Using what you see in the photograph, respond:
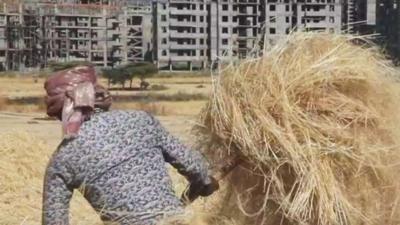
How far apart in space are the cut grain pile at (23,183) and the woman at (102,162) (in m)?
1.37

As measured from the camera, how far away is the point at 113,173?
2418 millimetres

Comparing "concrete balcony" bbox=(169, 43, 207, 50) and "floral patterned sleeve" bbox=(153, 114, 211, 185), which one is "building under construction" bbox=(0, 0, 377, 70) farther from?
"floral patterned sleeve" bbox=(153, 114, 211, 185)

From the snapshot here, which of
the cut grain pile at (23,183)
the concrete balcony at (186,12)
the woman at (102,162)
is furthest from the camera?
the concrete balcony at (186,12)

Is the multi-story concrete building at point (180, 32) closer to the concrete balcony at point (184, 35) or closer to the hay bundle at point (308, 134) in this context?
the concrete balcony at point (184, 35)

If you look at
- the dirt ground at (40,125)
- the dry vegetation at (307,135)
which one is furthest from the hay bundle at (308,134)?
the dirt ground at (40,125)

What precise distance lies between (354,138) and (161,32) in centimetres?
4896

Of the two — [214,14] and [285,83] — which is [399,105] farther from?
[214,14]

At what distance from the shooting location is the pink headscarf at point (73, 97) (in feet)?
7.80

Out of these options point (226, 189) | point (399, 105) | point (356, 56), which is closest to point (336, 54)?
point (356, 56)

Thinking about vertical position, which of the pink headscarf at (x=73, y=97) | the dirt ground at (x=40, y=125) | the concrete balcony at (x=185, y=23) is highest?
the pink headscarf at (x=73, y=97)

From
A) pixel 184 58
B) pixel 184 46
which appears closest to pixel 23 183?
pixel 184 58

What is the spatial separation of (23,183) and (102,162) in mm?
4484

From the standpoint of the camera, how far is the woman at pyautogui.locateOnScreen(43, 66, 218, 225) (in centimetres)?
239

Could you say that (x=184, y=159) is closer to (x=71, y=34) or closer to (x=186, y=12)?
(x=186, y=12)
